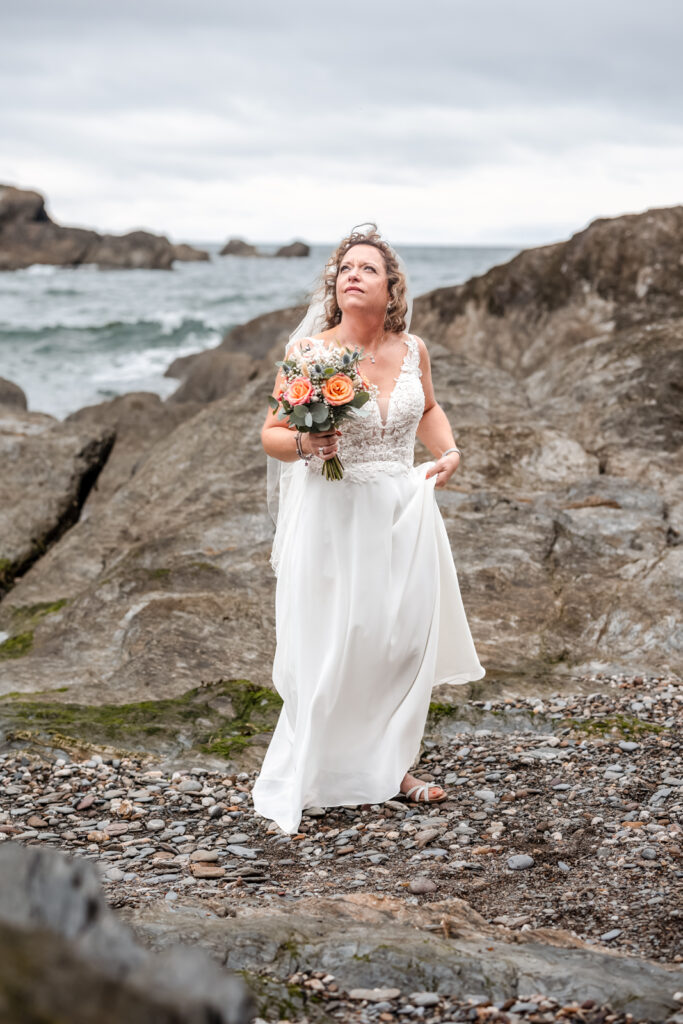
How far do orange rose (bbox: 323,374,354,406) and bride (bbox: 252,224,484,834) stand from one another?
406 mm

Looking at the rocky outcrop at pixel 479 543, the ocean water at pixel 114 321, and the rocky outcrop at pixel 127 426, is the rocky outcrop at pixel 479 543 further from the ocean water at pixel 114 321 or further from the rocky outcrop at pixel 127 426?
the ocean water at pixel 114 321

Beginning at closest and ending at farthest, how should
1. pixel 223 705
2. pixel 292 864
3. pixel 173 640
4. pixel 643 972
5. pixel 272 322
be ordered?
pixel 643 972 → pixel 292 864 → pixel 223 705 → pixel 173 640 → pixel 272 322

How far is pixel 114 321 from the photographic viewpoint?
45656 mm

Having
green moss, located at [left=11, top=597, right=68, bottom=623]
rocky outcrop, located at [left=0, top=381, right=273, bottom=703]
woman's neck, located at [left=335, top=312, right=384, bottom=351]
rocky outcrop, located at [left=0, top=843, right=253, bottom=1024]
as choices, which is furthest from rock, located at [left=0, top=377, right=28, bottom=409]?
rocky outcrop, located at [left=0, top=843, right=253, bottom=1024]

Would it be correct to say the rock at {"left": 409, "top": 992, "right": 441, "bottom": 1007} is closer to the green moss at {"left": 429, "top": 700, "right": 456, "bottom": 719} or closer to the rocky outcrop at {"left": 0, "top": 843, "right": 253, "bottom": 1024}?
the rocky outcrop at {"left": 0, "top": 843, "right": 253, "bottom": 1024}

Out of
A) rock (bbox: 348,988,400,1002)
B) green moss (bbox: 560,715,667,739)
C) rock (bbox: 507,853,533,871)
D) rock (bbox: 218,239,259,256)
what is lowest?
rock (bbox: 507,853,533,871)

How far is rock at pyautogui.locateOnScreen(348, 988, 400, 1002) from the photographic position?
349 centimetres

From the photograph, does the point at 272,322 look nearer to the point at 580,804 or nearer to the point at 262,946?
the point at 580,804

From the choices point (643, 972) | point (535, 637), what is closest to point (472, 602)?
point (535, 637)

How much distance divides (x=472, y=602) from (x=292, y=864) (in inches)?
157

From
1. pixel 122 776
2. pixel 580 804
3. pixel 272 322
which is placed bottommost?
pixel 122 776

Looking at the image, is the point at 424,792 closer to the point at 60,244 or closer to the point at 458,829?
the point at 458,829

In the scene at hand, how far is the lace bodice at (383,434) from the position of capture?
6.09m

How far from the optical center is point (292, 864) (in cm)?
530
